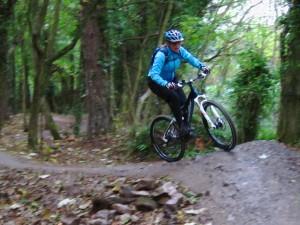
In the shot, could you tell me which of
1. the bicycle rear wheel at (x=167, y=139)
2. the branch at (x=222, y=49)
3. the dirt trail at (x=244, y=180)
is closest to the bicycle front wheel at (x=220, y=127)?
the dirt trail at (x=244, y=180)

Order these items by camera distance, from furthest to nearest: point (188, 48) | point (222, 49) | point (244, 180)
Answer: point (222, 49), point (188, 48), point (244, 180)

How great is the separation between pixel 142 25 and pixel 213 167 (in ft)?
25.2

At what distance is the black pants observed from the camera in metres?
8.78

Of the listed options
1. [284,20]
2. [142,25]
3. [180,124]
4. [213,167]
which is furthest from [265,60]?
[142,25]

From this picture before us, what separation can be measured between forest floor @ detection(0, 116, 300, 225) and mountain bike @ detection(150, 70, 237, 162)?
27 cm

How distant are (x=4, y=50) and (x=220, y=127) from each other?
1267cm

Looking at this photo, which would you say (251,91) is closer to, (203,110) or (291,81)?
(291,81)

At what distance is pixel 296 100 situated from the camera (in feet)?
28.6

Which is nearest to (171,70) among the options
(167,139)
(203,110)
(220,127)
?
(203,110)

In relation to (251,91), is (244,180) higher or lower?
lower

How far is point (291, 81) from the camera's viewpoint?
8781 millimetres

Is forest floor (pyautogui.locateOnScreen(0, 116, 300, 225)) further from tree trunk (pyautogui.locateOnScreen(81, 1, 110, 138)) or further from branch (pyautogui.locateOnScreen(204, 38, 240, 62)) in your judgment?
branch (pyautogui.locateOnScreen(204, 38, 240, 62))

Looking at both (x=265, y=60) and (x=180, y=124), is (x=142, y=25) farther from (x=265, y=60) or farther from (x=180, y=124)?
(x=180, y=124)

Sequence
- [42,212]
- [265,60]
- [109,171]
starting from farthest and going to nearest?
[265,60] < [109,171] < [42,212]
